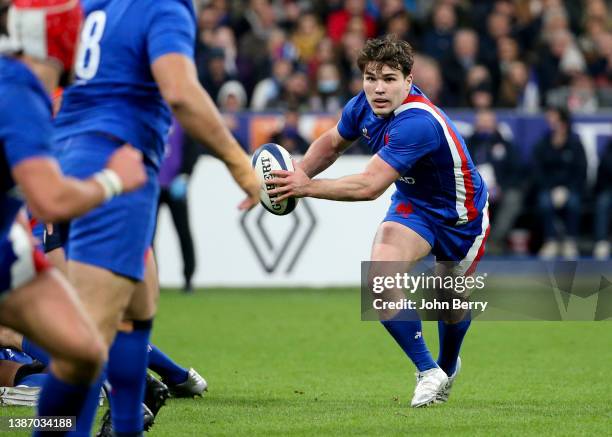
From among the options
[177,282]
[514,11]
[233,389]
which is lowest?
[177,282]

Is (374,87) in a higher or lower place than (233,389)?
higher

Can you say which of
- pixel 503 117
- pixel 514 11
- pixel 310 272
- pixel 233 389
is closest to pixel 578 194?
pixel 503 117

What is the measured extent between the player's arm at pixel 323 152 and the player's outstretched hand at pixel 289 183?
111 cm

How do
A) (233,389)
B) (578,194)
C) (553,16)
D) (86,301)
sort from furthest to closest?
(553,16) → (578,194) → (233,389) → (86,301)

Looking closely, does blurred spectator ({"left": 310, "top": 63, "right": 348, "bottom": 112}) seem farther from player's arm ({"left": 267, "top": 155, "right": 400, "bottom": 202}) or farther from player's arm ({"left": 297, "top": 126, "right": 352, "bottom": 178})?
player's arm ({"left": 267, "top": 155, "right": 400, "bottom": 202})

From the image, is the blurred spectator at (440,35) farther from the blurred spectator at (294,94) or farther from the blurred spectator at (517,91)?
the blurred spectator at (294,94)

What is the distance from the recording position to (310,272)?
14.9 meters

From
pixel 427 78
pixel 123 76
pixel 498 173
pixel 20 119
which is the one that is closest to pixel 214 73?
pixel 427 78

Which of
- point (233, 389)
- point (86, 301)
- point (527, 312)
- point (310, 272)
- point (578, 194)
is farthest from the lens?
point (578, 194)

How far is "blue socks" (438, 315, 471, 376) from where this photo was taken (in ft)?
25.4

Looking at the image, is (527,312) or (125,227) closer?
(125,227)

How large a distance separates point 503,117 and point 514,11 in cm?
470

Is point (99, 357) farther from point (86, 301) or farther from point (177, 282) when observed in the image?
Answer: point (177, 282)

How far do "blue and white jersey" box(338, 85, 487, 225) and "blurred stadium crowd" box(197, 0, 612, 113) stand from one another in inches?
352
